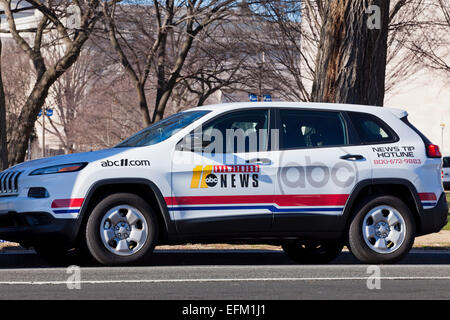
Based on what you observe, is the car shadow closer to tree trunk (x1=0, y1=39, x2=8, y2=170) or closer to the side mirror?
the side mirror

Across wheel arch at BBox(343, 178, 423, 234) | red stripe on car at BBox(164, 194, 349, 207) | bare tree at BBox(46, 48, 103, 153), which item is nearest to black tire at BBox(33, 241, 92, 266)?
red stripe on car at BBox(164, 194, 349, 207)

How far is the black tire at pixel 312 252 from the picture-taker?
402 inches

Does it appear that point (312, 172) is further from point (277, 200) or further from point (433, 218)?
point (433, 218)

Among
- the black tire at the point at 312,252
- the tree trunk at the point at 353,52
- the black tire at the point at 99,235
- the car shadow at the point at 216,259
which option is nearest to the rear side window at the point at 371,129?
the black tire at the point at 312,252

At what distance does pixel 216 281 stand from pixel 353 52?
7179mm

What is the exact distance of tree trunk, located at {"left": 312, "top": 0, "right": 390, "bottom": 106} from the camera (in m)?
14.1

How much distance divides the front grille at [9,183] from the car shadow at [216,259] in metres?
1.16

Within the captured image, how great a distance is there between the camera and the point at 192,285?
7.70 m

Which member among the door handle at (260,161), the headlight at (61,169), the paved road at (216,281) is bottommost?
the paved road at (216,281)

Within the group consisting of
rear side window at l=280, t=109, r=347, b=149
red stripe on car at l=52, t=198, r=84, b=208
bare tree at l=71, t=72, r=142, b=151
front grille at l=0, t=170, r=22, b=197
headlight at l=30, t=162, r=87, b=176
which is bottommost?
red stripe on car at l=52, t=198, r=84, b=208

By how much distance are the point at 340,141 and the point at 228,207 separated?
1488 millimetres

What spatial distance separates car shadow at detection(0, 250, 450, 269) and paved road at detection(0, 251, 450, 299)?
0.04ft

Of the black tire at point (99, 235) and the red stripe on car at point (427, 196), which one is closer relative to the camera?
the black tire at point (99, 235)

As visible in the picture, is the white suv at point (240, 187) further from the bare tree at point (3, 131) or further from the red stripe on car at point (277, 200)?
the bare tree at point (3, 131)
